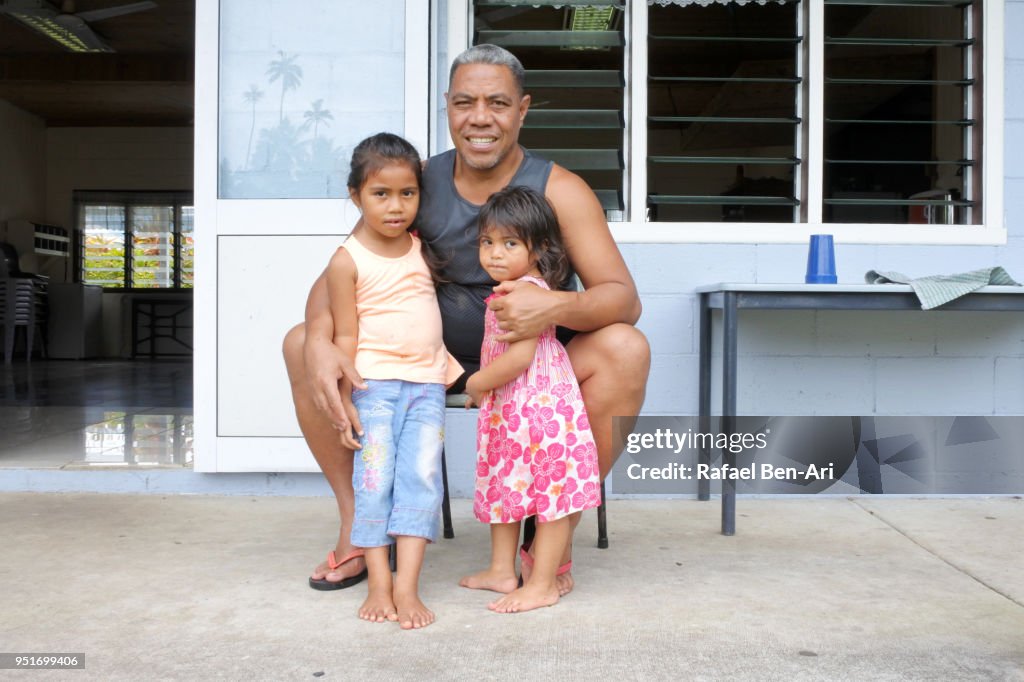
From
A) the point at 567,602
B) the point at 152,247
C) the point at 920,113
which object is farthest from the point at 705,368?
the point at 152,247

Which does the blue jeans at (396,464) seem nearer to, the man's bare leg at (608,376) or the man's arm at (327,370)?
the man's arm at (327,370)

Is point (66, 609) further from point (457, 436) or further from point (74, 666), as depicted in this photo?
point (457, 436)

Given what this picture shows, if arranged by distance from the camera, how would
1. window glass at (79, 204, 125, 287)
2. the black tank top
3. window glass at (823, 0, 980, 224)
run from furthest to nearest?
1. window glass at (79, 204, 125, 287)
2. window glass at (823, 0, 980, 224)
3. the black tank top

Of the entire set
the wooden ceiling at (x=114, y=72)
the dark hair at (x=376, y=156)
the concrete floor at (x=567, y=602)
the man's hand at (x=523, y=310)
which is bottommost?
the concrete floor at (x=567, y=602)

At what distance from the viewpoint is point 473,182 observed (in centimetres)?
217

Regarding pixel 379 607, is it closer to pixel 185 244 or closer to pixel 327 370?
pixel 327 370

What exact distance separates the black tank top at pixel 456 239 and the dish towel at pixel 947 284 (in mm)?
1132

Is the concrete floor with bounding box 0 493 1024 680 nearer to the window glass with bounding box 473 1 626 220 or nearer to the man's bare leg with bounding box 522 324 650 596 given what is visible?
the man's bare leg with bounding box 522 324 650 596

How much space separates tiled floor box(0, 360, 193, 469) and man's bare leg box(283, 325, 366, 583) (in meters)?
1.18

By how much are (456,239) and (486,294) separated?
0.46ft

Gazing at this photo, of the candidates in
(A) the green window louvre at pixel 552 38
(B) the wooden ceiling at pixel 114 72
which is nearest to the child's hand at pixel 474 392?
(A) the green window louvre at pixel 552 38

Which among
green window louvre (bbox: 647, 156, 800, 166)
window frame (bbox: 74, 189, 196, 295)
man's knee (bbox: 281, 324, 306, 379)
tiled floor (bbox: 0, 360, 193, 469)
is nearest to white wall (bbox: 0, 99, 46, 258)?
window frame (bbox: 74, 189, 196, 295)

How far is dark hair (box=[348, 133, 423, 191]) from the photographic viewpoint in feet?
6.34

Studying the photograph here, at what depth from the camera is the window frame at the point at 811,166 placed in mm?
3078
